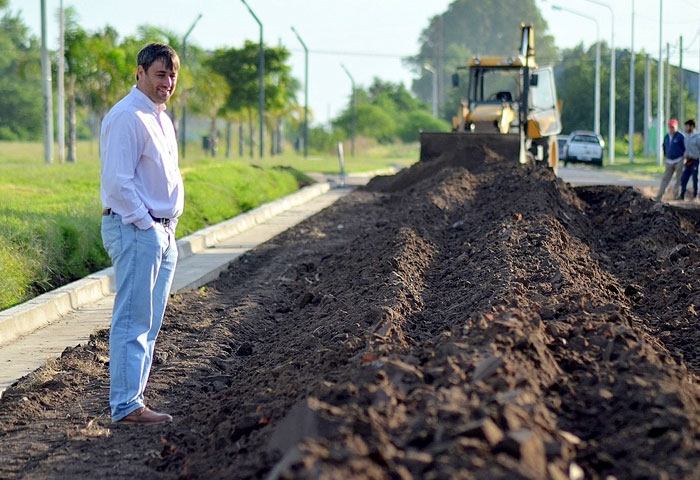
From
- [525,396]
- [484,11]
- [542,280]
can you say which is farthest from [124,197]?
[484,11]

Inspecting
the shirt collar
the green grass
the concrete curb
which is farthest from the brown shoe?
the green grass

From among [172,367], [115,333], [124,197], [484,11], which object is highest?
[484,11]

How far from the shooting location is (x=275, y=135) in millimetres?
66500

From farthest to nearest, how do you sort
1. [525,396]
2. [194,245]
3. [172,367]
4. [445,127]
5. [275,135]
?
[445,127] → [275,135] → [194,245] → [172,367] → [525,396]

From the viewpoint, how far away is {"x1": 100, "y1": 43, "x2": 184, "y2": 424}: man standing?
560cm

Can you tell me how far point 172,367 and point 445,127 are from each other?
82382mm

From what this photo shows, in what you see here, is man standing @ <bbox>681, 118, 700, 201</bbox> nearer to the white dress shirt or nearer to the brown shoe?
the white dress shirt

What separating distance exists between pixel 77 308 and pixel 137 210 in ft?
14.4

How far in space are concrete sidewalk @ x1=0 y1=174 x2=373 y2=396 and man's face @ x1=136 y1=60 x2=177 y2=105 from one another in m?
2.26

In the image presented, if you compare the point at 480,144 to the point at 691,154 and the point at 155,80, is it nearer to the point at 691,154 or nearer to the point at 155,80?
the point at 691,154

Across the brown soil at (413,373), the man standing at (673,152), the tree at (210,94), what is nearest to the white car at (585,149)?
the tree at (210,94)

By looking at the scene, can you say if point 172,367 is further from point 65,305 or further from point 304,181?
point 304,181

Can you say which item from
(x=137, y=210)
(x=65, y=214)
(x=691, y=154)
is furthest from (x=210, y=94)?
(x=137, y=210)

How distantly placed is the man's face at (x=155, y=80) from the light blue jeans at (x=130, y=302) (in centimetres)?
70
